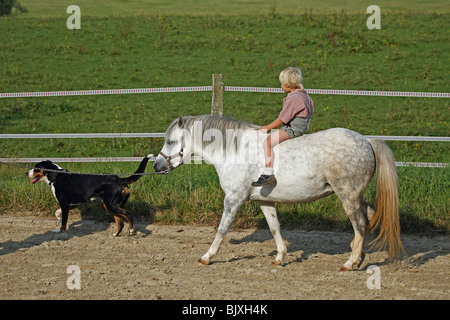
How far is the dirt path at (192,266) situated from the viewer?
5758 mm

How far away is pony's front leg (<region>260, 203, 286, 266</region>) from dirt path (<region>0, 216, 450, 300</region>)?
0.45ft

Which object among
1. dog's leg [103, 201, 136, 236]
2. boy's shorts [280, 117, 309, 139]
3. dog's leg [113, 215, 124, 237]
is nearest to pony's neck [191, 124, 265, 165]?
boy's shorts [280, 117, 309, 139]

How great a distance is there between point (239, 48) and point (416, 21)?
25.8 ft

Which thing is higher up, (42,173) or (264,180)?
(264,180)

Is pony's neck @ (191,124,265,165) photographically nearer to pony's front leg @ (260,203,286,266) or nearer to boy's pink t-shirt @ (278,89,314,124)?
boy's pink t-shirt @ (278,89,314,124)

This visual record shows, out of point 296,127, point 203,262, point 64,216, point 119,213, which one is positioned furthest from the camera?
point 64,216

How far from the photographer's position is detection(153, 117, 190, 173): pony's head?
690 centimetres

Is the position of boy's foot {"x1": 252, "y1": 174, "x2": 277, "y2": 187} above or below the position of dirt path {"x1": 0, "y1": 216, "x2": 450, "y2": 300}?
above

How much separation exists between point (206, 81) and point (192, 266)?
13037 millimetres

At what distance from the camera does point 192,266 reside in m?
6.70

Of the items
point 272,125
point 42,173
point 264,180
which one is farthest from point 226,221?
point 42,173

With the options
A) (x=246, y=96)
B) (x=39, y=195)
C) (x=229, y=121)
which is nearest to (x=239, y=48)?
(x=246, y=96)

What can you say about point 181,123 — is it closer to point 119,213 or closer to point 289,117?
point 289,117

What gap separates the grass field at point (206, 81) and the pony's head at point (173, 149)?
5.97 feet
